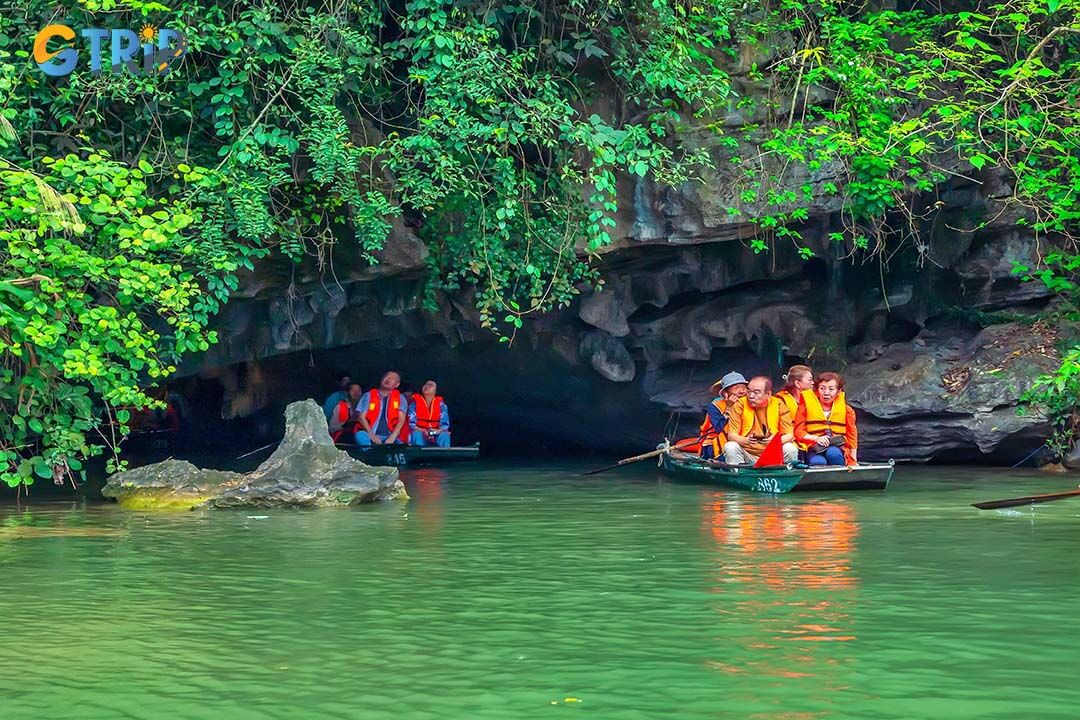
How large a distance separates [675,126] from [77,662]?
10.6 m

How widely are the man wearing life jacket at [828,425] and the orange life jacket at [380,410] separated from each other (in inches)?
313

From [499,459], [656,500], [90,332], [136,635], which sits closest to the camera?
[136,635]

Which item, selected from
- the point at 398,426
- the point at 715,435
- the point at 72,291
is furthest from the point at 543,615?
the point at 398,426

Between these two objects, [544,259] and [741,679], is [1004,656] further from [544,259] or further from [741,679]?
A: [544,259]

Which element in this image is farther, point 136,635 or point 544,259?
point 544,259

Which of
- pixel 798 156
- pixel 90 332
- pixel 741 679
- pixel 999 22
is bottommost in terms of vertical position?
pixel 741 679

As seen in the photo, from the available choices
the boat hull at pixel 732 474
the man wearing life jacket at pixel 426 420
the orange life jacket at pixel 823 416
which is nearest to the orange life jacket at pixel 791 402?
the orange life jacket at pixel 823 416

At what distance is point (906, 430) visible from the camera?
1812cm

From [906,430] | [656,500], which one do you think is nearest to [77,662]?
[656,500]

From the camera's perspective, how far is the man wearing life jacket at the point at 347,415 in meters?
22.3

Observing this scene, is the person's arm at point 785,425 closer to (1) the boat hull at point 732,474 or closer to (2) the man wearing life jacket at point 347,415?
(1) the boat hull at point 732,474

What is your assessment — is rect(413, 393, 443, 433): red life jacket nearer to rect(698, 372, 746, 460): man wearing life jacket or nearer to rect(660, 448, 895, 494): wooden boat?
rect(698, 372, 746, 460): man wearing life jacket

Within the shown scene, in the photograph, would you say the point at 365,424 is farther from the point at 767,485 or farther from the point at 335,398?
the point at 767,485

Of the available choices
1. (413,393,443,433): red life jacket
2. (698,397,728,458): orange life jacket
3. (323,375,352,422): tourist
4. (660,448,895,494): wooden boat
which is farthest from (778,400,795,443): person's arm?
(323,375,352,422): tourist
